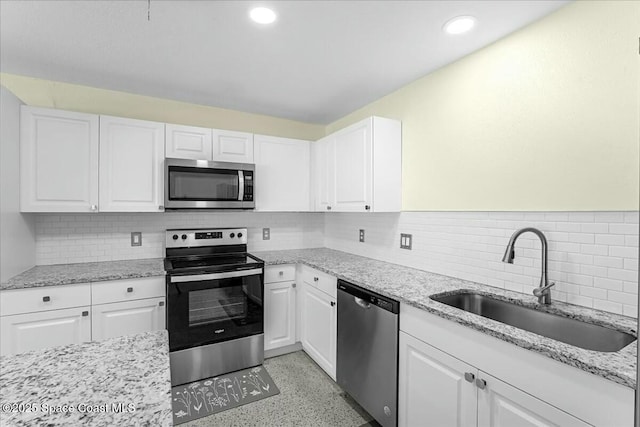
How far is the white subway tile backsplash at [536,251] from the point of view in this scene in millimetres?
1359

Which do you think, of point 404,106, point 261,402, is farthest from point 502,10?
point 261,402

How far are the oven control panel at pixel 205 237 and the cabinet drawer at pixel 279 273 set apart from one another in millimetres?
537

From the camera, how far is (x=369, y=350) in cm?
189

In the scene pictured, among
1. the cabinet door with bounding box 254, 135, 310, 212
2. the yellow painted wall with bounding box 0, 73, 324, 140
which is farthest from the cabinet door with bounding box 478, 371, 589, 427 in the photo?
the yellow painted wall with bounding box 0, 73, 324, 140

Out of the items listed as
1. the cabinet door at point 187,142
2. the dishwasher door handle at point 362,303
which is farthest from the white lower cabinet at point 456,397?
the cabinet door at point 187,142

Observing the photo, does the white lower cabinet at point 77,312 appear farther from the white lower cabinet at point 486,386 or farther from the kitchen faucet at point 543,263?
the kitchen faucet at point 543,263

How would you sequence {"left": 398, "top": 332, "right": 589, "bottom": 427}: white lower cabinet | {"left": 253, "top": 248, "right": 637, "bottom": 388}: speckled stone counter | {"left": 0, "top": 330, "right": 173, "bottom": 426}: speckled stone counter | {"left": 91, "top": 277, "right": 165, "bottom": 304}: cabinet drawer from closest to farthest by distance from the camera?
{"left": 0, "top": 330, "right": 173, "bottom": 426}: speckled stone counter < {"left": 253, "top": 248, "right": 637, "bottom": 388}: speckled stone counter < {"left": 398, "top": 332, "right": 589, "bottom": 427}: white lower cabinet < {"left": 91, "top": 277, "right": 165, "bottom": 304}: cabinet drawer

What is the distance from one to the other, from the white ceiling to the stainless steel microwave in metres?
0.66

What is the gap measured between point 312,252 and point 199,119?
176 cm

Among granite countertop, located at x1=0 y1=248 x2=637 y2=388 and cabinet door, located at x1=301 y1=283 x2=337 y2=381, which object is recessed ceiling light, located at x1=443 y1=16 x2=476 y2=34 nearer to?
granite countertop, located at x1=0 y1=248 x2=637 y2=388

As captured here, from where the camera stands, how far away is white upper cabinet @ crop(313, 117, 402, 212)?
96.9 inches

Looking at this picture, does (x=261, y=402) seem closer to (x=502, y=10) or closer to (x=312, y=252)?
(x=312, y=252)

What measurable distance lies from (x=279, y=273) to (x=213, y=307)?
0.63 metres

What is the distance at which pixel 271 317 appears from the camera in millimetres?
2744
